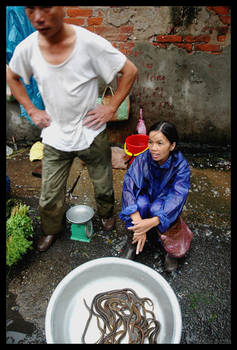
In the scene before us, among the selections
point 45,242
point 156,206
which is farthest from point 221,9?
point 45,242

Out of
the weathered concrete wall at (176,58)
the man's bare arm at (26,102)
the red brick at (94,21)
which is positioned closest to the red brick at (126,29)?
the weathered concrete wall at (176,58)

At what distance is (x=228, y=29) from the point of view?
12.4 feet

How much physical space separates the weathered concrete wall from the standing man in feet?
6.24

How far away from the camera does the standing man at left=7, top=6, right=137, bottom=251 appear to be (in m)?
2.05

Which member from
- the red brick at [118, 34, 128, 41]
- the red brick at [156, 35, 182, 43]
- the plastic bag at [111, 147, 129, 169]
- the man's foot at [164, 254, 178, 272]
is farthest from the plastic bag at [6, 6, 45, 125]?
the man's foot at [164, 254, 178, 272]

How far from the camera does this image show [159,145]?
2.32 meters

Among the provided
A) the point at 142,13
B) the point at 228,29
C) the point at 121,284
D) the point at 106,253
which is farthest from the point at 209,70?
the point at 121,284

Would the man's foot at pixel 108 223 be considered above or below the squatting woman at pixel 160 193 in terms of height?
below

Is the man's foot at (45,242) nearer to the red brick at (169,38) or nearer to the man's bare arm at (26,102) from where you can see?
the man's bare arm at (26,102)

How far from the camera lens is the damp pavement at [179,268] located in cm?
229

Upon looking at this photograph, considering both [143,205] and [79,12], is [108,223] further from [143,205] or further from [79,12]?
[79,12]

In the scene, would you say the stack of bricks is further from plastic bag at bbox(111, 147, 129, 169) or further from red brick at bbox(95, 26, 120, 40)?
plastic bag at bbox(111, 147, 129, 169)
